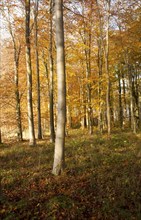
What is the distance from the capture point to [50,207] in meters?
4.93

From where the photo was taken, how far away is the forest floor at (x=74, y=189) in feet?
15.7

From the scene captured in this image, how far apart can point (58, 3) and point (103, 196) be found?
22.9ft

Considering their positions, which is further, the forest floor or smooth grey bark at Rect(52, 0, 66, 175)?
smooth grey bark at Rect(52, 0, 66, 175)

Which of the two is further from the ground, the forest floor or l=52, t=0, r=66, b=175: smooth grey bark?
l=52, t=0, r=66, b=175: smooth grey bark

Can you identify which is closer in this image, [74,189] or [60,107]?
[74,189]

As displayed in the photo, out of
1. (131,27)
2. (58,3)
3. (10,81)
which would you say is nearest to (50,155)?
(58,3)

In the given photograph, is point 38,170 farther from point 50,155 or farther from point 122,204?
point 122,204

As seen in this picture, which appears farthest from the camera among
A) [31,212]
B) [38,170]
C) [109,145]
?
[109,145]

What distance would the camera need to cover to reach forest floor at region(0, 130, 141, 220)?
4781 mm

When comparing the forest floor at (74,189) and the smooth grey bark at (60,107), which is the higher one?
the smooth grey bark at (60,107)

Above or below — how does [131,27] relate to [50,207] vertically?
above

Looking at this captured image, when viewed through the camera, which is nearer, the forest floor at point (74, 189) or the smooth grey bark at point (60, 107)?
the forest floor at point (74, 189)

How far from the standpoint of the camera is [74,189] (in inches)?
235

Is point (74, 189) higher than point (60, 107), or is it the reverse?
point (60, 107)
